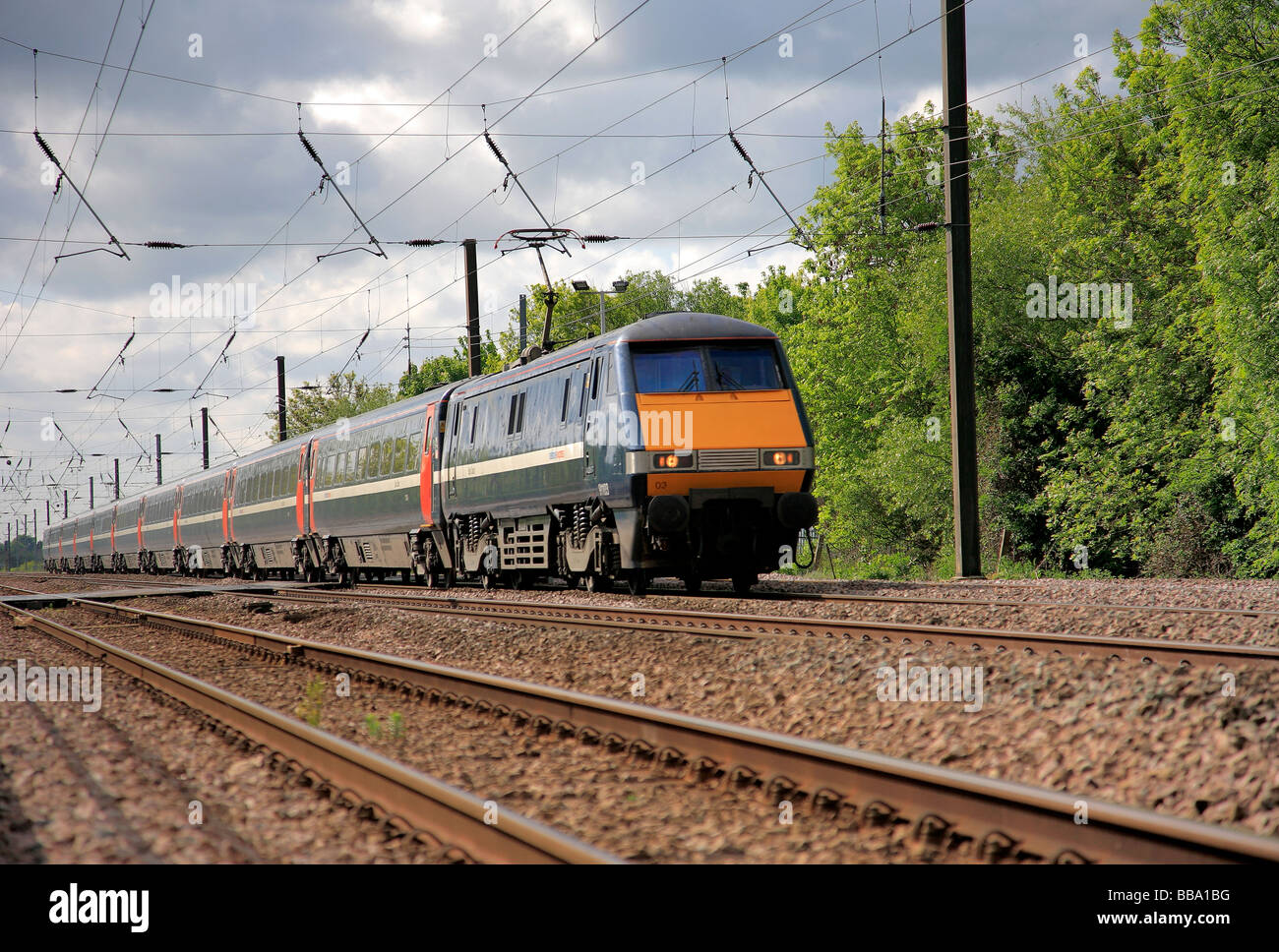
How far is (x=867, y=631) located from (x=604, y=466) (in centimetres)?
526

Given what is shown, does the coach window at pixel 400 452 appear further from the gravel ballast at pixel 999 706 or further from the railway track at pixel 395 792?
the railway track at pixel 395 792

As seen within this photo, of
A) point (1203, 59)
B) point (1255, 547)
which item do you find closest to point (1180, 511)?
point (1255, 547)

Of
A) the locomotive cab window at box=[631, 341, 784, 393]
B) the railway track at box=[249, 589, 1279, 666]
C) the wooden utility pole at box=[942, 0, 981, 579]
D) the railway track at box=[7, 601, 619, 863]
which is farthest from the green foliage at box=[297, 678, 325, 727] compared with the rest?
the wooden utility pole at box=[942, 0, 981, 579]

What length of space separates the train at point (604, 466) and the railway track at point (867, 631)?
4.75 ft

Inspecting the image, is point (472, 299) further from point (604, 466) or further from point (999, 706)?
point (999, 706)

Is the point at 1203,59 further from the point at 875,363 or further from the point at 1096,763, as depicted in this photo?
the point at 1096,763

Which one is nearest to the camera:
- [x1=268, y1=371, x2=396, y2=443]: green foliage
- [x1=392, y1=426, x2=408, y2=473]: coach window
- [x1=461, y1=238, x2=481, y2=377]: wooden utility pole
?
[x1=392, y1=426, x2=408, y2=473]: coach window

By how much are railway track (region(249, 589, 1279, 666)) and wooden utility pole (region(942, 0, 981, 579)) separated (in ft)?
22.3

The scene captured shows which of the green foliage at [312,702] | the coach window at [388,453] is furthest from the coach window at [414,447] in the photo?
the green foliage at [312,702]

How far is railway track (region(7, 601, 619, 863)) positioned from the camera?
411cm

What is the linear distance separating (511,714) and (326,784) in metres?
1.83

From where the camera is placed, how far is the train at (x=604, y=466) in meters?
14.3

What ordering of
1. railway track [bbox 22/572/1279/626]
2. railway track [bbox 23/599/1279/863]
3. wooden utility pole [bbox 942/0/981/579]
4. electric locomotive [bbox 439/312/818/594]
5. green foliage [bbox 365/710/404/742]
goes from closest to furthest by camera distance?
railway track [bbox 23/599/1279/863], green foliage [bbox 365/710/404/742], railway track [bbox 22/572/1279/626], electric locomotive [bbox 439/312/818/594], wooden utility pole [bbox 942/0/981/579]

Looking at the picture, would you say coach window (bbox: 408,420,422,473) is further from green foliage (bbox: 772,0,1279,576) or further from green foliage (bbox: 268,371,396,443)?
green foliage (bbox: 268,371,396,443)
